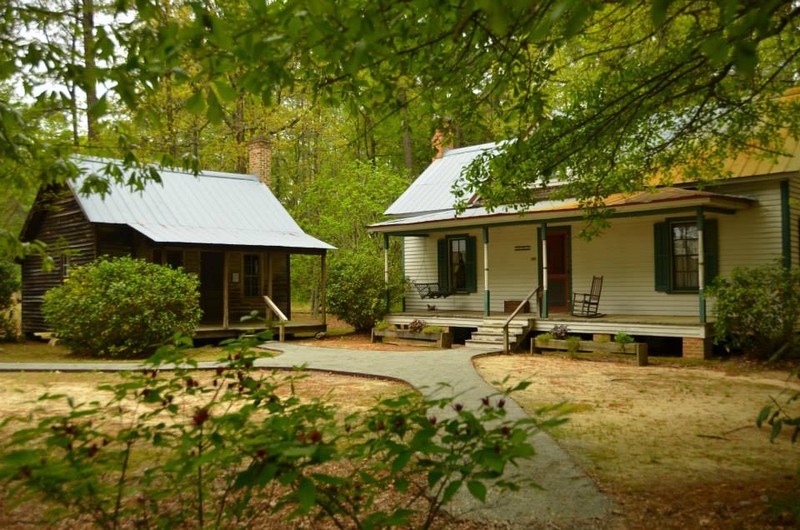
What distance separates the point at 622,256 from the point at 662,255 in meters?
1.18

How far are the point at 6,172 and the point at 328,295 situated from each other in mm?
13665

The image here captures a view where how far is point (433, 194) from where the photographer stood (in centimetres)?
2192

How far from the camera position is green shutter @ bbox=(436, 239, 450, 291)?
67.2 ft

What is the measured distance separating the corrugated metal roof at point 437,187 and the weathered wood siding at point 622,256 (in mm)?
1047

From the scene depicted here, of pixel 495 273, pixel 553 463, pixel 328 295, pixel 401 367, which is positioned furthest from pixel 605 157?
pixel 328 295

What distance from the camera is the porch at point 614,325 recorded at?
44.7 ft

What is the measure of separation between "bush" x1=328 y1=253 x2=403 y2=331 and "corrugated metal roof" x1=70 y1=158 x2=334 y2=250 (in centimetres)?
107

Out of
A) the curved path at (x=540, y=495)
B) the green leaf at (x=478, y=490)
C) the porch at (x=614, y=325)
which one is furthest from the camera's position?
the porch at (x=614, y=325)

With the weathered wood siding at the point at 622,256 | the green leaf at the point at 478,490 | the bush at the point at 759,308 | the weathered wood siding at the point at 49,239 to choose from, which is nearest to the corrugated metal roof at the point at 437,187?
the weathered wood siding at the point at 622,256

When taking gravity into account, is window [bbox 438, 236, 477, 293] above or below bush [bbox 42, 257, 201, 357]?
above

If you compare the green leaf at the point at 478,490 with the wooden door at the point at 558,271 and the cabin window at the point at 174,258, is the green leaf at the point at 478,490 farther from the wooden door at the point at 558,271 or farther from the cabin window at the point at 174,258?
the cabin window at the point at 174,258

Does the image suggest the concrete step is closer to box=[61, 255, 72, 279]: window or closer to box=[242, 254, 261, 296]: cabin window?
box=[242, 254, 261, 296]: cabin window

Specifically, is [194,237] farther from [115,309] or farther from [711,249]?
[711,249]

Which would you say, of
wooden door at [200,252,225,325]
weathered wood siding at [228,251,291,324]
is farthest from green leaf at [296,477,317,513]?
wooden door at [200,252,225,325]
